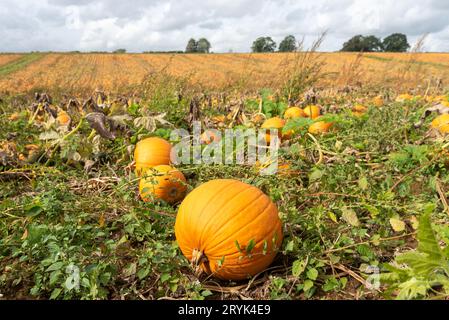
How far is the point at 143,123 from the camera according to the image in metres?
3.82

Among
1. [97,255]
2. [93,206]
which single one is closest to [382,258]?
[97,255]

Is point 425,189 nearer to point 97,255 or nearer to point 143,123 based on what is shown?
point 97,255

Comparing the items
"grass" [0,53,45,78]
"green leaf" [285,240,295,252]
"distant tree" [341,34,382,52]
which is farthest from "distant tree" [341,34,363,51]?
"green leaf" [285,240,295,252]

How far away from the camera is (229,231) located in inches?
70.8

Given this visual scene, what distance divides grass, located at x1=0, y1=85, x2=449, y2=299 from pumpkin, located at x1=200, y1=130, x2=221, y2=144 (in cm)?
58

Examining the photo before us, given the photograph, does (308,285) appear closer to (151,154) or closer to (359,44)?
(151,154)

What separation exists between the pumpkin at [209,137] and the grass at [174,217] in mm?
583

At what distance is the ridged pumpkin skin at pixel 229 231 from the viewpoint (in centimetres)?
180

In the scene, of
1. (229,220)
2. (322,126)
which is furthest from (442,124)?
(229,220)

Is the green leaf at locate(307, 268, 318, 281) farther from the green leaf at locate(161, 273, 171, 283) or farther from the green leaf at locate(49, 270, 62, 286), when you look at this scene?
the green leaf at locate(49, 270, 62, 286)

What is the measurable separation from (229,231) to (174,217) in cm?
62

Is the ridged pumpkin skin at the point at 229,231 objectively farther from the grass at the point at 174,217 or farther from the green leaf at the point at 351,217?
the green leaf at the point at 351,217

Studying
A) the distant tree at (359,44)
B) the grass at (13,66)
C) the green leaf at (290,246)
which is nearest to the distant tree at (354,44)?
the distant tree at (359,44)
